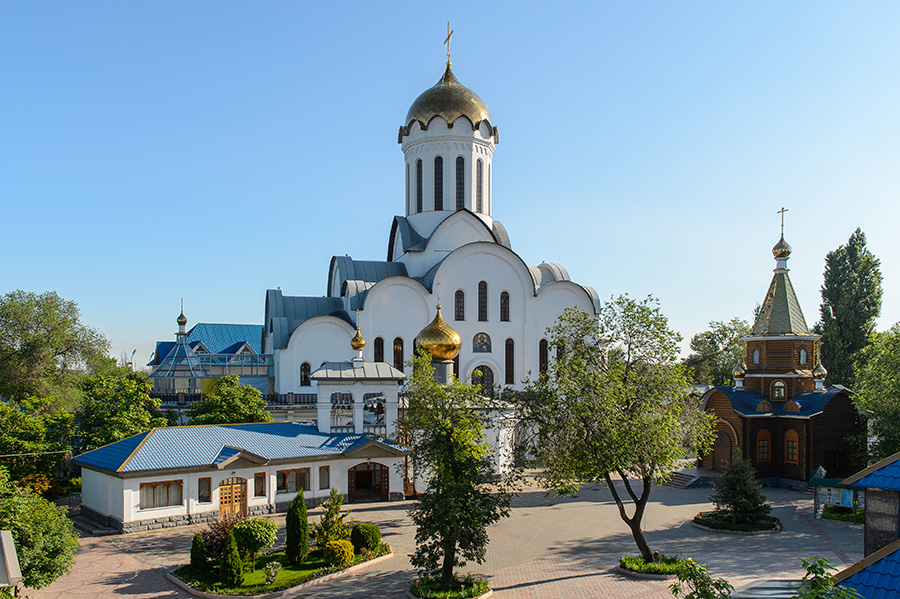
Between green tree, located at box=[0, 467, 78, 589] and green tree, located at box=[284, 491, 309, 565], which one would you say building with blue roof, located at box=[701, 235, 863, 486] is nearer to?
green tree, located at box=[284, 491, 309, 565]

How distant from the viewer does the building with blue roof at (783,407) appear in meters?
23.1

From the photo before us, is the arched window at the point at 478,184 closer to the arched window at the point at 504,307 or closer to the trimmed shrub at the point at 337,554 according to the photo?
the arched window at the point at 504,307

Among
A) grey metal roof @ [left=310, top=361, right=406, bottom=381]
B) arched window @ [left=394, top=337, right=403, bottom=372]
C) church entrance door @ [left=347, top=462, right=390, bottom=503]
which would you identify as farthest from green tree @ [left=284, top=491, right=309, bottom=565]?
arched window @ [left=394, top=337, right=403, bottom=372]

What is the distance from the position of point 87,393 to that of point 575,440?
56.1 feet

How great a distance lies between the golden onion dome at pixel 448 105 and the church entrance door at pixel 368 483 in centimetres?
1758

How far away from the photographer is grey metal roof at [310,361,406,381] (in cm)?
2028

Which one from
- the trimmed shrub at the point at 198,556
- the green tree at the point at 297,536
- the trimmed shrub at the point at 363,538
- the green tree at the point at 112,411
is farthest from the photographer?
the green tree at the point at 112,411

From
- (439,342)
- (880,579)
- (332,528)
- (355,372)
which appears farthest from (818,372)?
(880,579)

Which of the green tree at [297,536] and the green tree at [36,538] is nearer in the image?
the green tree at [36,538]

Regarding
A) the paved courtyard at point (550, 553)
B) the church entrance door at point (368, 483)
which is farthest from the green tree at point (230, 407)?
the paved courtyard at point (550, 553)

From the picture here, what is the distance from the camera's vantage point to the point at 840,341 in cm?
3316

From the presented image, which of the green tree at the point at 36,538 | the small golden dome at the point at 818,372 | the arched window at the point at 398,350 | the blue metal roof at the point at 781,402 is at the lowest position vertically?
the green tree at the point at 36,538

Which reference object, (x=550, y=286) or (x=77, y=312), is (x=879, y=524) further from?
(x=77, y=312)

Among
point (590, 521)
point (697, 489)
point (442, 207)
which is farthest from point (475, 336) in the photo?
point (590, 521)
